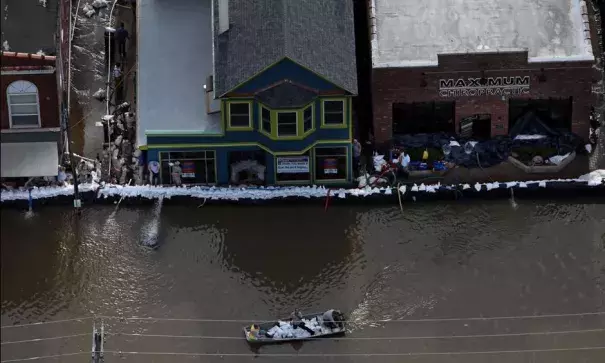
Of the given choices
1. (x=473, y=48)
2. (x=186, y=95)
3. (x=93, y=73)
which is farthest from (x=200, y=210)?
(x=473, y=48)

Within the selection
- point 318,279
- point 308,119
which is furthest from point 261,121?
point 318,279

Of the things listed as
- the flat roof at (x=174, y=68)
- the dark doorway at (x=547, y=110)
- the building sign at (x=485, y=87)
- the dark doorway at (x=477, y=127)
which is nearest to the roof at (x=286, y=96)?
the flat roof at (x=174, y=68)

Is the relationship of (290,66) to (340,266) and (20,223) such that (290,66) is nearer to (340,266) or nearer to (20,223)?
(340,266)

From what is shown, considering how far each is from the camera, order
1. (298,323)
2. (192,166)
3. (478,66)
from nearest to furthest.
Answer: (298,323), (192,166), (478,66)

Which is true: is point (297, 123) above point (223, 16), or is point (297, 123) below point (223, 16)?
below

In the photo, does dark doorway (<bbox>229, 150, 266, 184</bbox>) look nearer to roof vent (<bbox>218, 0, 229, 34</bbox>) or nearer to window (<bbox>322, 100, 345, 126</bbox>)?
window (<bbox>322, 100, 345, 126</bbox>)

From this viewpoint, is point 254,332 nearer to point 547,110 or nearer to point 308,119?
point 308,119
